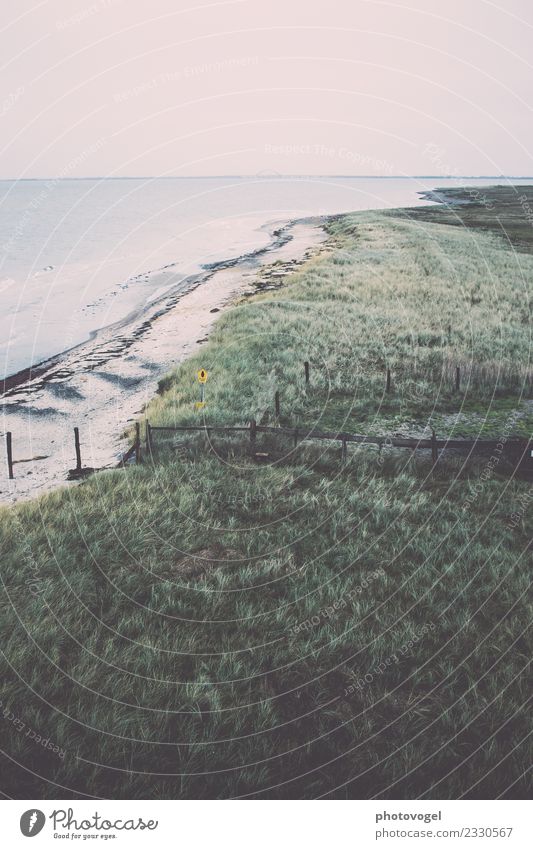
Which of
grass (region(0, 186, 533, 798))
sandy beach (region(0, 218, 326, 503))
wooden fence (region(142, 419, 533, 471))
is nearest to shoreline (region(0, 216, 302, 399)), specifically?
sandy beach (region(0, 218, 326, 503))

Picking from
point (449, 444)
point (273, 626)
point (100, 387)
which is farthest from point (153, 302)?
point (273, 626)

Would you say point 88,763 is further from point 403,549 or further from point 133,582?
point 403,549

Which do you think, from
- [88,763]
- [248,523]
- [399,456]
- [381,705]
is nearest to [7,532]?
[248,523]

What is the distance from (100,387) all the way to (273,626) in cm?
1488

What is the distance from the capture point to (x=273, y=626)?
566 centimetres

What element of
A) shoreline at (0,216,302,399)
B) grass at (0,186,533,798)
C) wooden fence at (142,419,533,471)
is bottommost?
grass at (0,186,533,798)

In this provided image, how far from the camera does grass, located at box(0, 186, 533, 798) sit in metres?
4.02

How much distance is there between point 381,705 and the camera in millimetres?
4691

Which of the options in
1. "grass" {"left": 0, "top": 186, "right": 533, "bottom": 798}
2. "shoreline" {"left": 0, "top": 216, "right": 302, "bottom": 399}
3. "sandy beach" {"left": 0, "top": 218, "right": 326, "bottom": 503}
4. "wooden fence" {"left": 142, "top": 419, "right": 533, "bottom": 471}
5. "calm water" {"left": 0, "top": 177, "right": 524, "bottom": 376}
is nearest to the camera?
"grass" {"left": 0, "top": 186, "right": 533, "bottom": 798}

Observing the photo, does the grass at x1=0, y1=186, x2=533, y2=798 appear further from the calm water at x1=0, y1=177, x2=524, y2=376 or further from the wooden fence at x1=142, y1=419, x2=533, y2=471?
the calm water at x1=0, y1=177, x2=524, y2=376

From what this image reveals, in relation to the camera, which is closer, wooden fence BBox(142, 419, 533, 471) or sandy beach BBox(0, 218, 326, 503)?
wooden fence BBox(142, 419, 533, 471)

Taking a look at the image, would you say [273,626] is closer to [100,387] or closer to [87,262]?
[100,387]

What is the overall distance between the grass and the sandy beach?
304 centimetres
